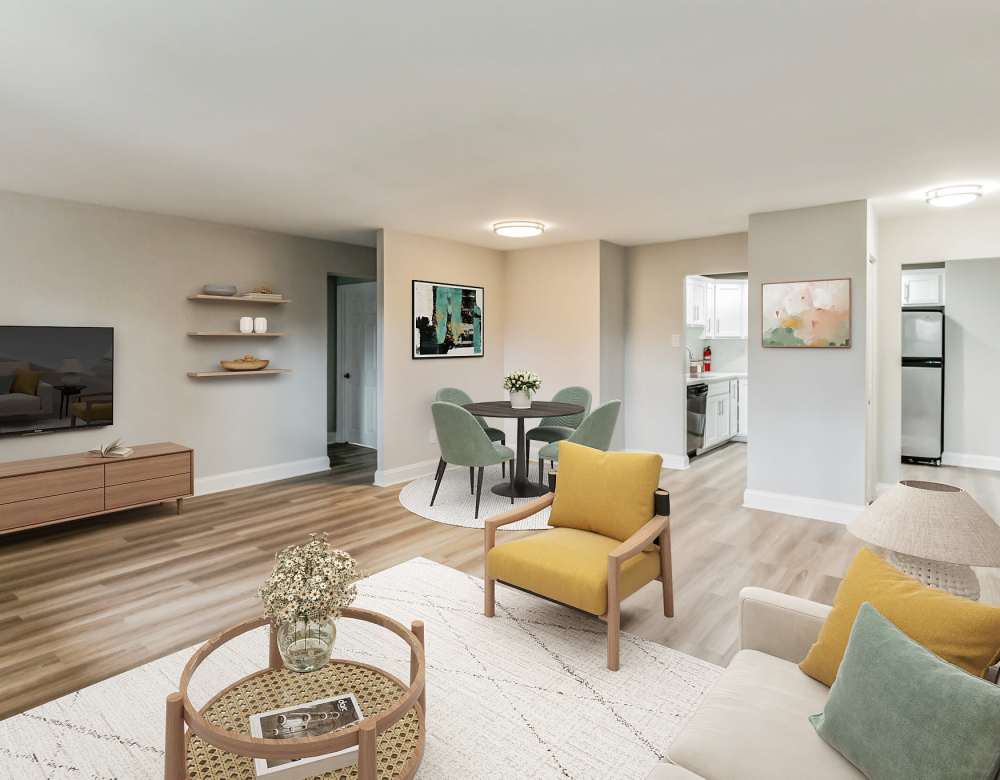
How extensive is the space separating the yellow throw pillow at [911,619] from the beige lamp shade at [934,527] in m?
0.08

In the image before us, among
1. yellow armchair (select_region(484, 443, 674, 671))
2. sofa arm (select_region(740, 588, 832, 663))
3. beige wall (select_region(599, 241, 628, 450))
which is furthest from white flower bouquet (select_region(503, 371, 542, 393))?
sofa arm (select_region(740, 588, 832, 663))

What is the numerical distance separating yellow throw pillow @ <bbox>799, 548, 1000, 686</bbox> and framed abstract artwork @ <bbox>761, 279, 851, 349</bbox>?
3.39 metres

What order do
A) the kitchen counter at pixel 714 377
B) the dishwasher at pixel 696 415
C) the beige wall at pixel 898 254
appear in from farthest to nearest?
the kitchen counter at pixel 714 377, the dishwasher at pixel 696 415, the beige wall at pixel 898 254

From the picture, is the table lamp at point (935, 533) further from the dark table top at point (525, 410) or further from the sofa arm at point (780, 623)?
the dark table top at point (525, 410)

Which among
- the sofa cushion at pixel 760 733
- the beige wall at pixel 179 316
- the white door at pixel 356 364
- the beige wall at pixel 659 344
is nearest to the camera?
the sofa cushion at pixel 760 733

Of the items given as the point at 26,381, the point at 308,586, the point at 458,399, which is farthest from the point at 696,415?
the point at 26,381

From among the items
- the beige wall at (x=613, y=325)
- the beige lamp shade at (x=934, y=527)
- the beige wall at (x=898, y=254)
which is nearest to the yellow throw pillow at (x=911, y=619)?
the beige lamp shade at (x=934, y=527)

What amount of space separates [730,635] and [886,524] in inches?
53.8

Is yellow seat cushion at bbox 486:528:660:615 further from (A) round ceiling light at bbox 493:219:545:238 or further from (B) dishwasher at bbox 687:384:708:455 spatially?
(B) dishwasher at bbox 687:384:708:455

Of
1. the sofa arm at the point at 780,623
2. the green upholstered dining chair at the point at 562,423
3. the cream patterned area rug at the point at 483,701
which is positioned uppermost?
the green upholstered dining chair at the point at 562,423

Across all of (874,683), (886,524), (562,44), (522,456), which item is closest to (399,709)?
(874,683)

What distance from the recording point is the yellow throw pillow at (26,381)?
435cm

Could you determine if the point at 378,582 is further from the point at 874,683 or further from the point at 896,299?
the point at 896,299

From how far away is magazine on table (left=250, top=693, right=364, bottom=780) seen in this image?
1618mm
